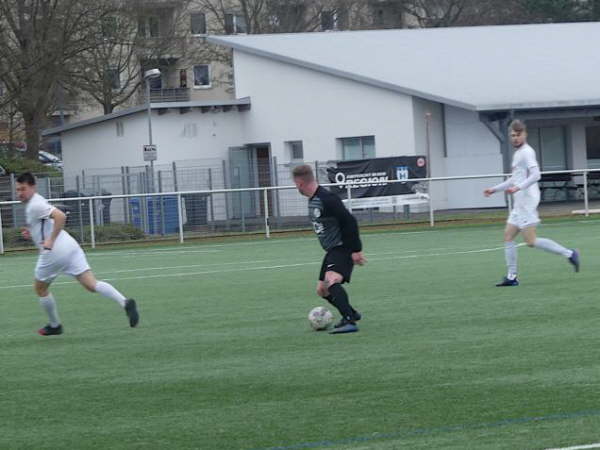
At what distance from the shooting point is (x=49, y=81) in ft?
153

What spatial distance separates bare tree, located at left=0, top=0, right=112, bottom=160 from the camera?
45906mm

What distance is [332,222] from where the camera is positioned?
1204 centimetres

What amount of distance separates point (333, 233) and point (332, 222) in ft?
0.36

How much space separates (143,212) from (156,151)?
26.4 feet

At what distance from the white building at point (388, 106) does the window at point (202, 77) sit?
36.4 meters

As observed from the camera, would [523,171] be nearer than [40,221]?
No

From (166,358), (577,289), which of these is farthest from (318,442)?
(577,289)

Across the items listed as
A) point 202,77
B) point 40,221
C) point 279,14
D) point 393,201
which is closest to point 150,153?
point 393,201

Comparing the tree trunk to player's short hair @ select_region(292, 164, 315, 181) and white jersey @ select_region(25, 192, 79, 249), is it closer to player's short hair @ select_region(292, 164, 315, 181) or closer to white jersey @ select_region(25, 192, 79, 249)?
white jersey @ select_region(25, 192, 79, 249)

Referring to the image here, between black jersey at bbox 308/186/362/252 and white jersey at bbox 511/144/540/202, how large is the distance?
4.23 metres

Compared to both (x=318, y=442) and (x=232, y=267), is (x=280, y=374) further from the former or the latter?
(x=232, y=267)

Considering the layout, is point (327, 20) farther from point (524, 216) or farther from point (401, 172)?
point (524, 216)

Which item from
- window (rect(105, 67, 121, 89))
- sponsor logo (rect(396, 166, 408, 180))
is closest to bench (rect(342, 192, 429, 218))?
sponsor logo (rect(396, 166, 408, 180))

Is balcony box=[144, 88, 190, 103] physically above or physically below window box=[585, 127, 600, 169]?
above
